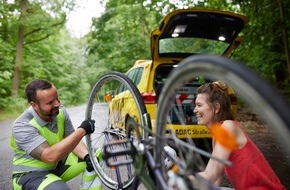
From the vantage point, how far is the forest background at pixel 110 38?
29.4ft

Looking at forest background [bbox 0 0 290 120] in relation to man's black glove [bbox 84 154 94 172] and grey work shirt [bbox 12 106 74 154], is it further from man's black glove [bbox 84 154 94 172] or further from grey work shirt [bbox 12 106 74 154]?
grey work shirt [bbox 12 106 74 154]

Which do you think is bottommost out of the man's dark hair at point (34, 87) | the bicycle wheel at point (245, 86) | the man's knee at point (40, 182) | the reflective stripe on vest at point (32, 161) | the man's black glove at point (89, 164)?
the man's black glove at point (89, 164)

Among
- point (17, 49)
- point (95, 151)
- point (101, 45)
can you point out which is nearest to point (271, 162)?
point (95, 151)

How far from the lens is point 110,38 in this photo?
20453 mm

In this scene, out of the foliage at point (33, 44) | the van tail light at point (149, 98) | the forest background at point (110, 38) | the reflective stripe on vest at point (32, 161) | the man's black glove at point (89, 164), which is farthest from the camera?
the foliage at point (33, 44)

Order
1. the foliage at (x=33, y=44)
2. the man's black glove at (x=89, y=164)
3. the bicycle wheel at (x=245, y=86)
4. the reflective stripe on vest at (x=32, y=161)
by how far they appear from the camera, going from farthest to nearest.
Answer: the foliage at (x=33, y=44), the man's black glove at (x=89, y=164), the reflective stripe on vest at (x=32, y=161), the bicycle wheel at (x=245, y=86)

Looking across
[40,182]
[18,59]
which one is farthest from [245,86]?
[18,59]

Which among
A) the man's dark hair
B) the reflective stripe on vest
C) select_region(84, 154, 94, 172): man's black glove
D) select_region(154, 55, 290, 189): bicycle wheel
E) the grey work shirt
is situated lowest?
select_region(84, 154, 94, 172): man's black glove

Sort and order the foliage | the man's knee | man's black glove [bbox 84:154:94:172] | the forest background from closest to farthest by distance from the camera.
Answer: the man's knee → man's black glove [bbox 84:154:94:172] → the forest background → the foliage

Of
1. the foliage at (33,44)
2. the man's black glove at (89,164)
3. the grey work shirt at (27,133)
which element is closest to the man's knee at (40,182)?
the grey work shirt at (27,133)

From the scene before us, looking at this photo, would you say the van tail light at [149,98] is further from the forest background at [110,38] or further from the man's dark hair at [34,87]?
the forest background at [110,38]

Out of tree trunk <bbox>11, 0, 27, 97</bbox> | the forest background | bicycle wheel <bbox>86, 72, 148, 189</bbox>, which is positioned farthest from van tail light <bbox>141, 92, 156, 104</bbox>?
tree trunk <bbox>11, 0, 27, 97</bbox>

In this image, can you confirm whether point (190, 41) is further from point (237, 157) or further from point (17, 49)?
point (17, 49)

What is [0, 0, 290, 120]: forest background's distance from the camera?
8961 mm
